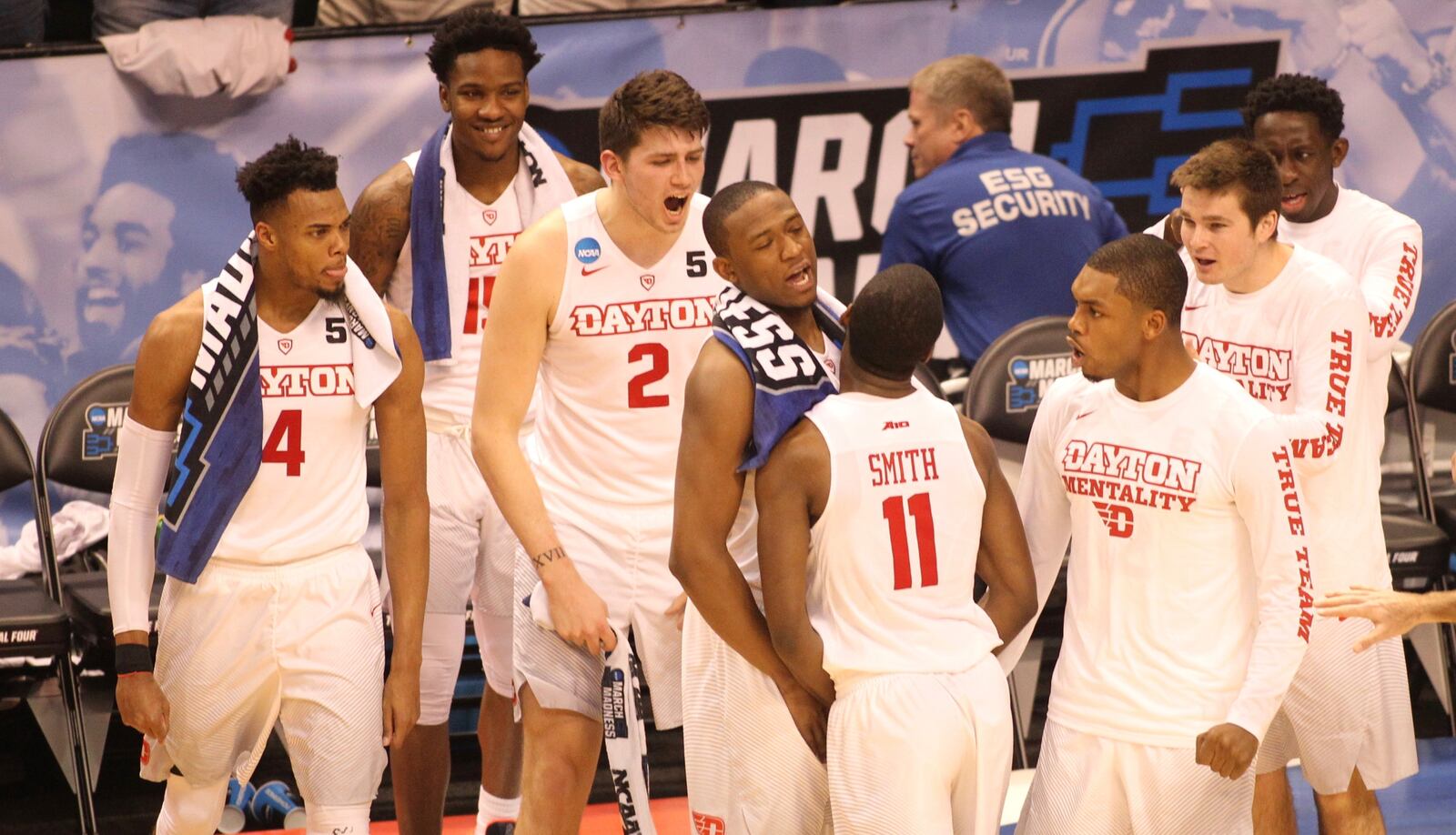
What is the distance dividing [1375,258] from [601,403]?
7.06 feet

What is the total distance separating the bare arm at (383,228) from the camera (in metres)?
5.21

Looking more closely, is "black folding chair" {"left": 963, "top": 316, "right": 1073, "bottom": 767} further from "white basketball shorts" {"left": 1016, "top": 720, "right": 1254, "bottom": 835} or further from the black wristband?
the black wristband

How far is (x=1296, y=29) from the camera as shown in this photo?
698 centimetres

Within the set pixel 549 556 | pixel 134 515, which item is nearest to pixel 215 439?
pixel 134 515

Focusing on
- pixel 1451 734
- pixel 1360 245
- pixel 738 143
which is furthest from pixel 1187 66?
pixel 1451 734

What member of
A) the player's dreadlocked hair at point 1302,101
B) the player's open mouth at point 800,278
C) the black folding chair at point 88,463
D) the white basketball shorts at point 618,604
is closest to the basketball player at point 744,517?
the player's open mouth at point 800,278

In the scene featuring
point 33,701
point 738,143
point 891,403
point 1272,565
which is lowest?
point 33,701

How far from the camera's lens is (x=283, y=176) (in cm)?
414

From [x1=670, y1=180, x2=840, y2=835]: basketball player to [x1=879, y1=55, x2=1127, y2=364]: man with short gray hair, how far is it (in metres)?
2.52

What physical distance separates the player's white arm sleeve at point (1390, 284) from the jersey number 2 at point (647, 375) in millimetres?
1859

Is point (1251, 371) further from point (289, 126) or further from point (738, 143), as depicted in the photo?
point (289, 126)

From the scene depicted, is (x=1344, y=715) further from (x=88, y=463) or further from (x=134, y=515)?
(x=88, y=463)

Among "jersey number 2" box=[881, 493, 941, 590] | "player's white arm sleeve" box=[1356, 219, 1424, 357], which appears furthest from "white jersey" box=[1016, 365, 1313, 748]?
"player's white arm sleeve" box=[1356, 219, 1424, 357]

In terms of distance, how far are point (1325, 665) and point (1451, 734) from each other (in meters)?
2.16
